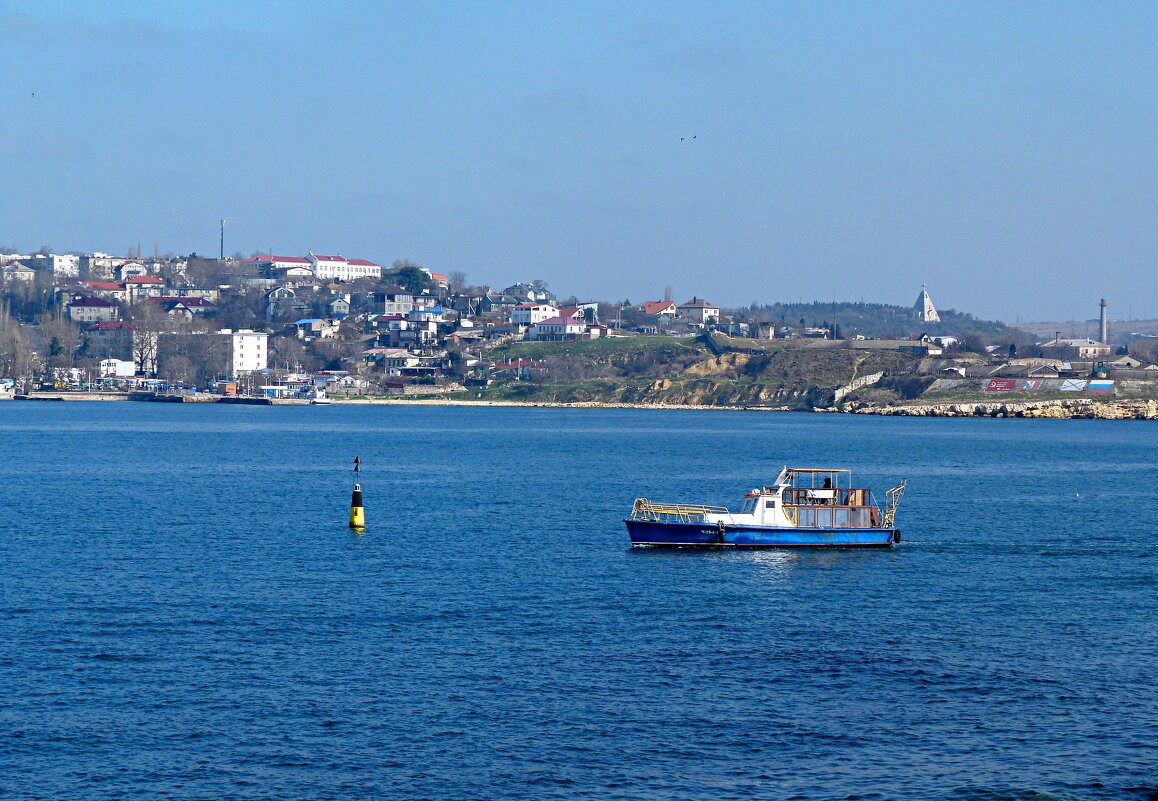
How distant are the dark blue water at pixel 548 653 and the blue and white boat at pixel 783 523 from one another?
→ 114cm

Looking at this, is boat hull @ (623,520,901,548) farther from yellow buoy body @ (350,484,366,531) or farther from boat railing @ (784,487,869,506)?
yellow buoy body @ (350,484,366,531)

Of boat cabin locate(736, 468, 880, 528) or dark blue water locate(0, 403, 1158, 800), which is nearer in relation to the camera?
dark blue water locate(0, 403, 1158, 800)

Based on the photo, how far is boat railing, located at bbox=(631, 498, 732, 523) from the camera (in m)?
53.0

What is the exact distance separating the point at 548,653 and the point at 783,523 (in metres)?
21.4

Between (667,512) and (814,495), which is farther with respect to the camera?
(667,512)

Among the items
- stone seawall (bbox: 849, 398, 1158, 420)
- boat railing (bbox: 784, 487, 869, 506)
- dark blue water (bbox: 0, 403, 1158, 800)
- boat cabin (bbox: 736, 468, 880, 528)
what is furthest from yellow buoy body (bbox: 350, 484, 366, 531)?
stone seawall (bbox: 849, 398, 1158, 420)

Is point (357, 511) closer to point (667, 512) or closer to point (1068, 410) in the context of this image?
point (667, 512)

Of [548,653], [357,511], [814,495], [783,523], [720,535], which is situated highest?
[814,495]

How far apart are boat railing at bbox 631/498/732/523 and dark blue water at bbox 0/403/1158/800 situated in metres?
1.99

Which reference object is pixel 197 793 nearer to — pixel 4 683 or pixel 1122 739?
pixel 4 683

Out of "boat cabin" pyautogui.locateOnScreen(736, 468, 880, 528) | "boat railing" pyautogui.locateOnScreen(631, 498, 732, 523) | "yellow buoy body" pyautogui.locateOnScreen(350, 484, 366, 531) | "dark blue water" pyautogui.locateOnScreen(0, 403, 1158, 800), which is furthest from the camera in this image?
"yellow buoy body" pyautogui.locateOnScreen(350, 484, 366, 531)

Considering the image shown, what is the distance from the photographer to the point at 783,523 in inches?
2062

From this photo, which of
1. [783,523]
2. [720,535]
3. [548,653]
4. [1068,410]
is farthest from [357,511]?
[1068,410]

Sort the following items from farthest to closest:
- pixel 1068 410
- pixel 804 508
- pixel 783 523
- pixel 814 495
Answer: pixel 1068 410 → pixel 814 495 → pixel 804 508 → pixel 783 523
